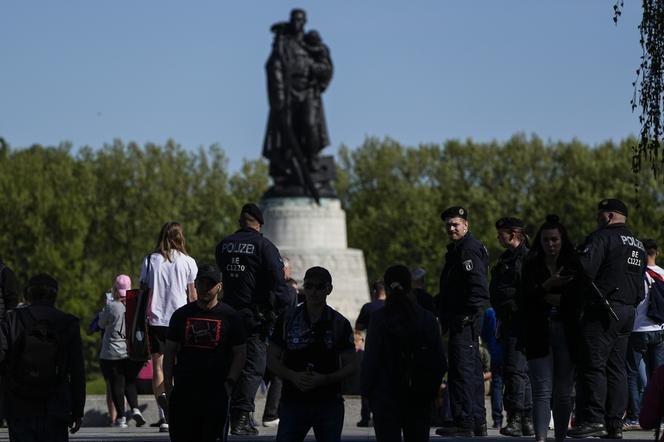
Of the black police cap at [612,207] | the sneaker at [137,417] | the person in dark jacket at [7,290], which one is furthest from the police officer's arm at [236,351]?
the sneaker at [137,417]

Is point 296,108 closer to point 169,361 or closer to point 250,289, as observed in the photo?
point 250,289

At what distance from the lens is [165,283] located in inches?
562

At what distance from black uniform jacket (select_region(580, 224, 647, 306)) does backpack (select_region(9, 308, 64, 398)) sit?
14.3ft

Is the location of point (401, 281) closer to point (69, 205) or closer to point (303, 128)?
point (303, 128)

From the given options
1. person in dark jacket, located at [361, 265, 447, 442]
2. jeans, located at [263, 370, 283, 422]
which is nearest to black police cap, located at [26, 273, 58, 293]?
person in dark jacket, located at [361, 265, 447, 442]

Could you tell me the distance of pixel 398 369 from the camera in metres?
9.92

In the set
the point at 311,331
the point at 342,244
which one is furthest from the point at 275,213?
the point at 311,331

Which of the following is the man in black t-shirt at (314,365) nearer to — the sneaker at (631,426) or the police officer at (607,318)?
the police officer at (607,318)

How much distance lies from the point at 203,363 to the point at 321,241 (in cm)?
2595

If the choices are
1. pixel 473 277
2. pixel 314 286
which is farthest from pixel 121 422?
pixel 314 286

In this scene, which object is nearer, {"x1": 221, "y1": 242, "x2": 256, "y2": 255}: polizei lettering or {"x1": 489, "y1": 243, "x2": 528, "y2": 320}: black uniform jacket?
{"x1": 489, "y1": 243, "x2": 528, "y2": 320}: black uniform jacket

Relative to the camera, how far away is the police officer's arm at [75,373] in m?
10.4

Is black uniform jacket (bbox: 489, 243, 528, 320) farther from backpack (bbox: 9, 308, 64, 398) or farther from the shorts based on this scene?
backpack (bbox: 9, 308, 64, 398)

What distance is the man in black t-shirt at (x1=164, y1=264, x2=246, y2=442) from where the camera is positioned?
10305 millimetres
